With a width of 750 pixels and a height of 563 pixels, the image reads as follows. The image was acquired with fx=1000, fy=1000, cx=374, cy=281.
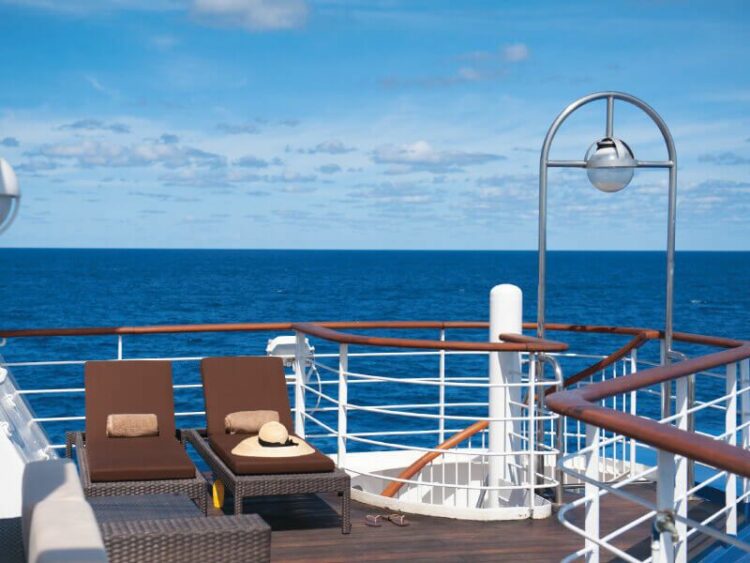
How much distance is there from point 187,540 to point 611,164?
324 cm

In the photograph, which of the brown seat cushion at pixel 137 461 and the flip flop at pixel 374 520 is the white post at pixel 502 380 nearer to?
the flip flop at pixel 374 520

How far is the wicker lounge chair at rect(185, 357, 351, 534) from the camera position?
4.97 metres

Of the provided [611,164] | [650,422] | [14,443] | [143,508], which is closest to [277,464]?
[143,508]

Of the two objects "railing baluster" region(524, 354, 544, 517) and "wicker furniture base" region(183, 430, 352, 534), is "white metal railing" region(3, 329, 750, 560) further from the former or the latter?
"wicker furniture base" region(183, 430, 352, 534)

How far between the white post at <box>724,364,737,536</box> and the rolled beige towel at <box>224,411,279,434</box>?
258 centimetres

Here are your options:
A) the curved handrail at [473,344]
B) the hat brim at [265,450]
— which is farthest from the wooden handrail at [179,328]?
the hat brim at [265,450]

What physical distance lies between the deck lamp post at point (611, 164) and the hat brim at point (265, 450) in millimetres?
1529

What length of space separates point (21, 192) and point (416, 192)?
205 feet

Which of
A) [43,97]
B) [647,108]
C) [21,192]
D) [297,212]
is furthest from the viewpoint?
[297,212]

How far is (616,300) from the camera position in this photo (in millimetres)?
57875

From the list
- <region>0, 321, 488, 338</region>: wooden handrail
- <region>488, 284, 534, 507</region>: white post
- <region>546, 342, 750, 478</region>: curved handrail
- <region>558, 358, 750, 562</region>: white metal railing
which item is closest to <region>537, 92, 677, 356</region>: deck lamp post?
<region>488, 284, 534, 507</region>: white post

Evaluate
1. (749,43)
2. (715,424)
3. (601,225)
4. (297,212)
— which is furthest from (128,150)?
(715,424)

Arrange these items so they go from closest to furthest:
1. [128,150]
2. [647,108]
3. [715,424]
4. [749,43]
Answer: [647,108] → [715,424] → [749,43] → [128,150]

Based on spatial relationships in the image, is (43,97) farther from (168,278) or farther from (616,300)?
(616,300)
